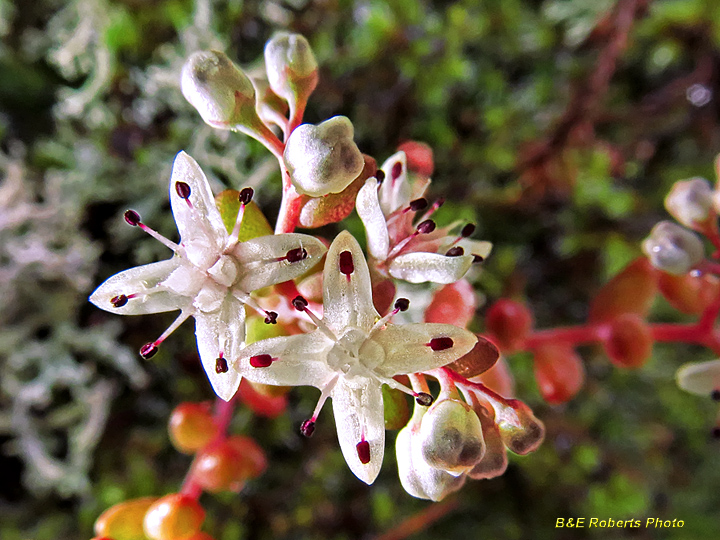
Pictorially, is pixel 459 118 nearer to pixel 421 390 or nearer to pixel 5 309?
pixel 421 390

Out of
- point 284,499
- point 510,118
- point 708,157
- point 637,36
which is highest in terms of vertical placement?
point 637,36

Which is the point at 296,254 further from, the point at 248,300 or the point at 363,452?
the point at 363,452

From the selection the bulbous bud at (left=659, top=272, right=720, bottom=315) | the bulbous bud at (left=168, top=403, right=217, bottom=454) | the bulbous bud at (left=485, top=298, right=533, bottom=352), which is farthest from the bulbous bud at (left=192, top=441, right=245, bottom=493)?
the bulbous bud at (left=659, top=272, right=720, bottom=315)

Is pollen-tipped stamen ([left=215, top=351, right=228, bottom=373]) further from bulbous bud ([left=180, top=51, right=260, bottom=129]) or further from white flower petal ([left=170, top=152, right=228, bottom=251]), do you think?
bulbous bud ([left=180, top=51, right=260, bottom=129])

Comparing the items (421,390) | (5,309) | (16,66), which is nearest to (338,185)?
(421,390)

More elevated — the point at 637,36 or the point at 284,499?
the point at 637,36

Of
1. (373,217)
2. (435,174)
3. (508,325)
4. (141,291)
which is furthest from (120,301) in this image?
(435,174)
